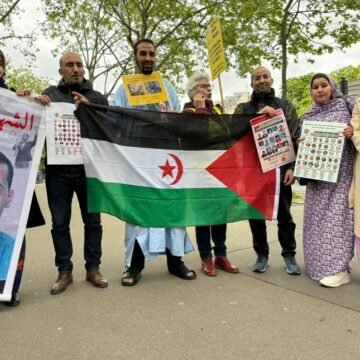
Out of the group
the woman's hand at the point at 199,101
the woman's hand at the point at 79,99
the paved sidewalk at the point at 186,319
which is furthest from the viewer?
the woman's hand at the point at 199,101

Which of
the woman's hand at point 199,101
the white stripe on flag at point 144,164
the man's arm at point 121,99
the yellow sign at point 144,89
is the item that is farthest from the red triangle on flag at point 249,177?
the man's arm at point 121,99

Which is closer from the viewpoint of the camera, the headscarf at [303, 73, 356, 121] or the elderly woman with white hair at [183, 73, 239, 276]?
the headscarf at [303, 73, 356, 121]

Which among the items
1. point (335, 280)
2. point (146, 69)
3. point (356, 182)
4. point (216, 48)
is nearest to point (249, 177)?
point (356, 182)

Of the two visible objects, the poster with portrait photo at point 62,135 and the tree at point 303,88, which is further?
the tree at point 303,88

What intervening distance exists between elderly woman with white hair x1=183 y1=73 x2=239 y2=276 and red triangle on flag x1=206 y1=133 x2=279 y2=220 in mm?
410

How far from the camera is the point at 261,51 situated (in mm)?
12086

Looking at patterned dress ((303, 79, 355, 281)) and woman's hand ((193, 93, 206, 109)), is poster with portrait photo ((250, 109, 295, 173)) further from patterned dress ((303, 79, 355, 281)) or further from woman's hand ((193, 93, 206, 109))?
woman's hand ((193, 93, 206, 109))

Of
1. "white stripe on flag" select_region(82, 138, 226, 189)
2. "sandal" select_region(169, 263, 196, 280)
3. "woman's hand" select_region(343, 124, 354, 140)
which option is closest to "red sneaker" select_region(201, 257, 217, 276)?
"sandal" select_region(169, 263, 196, 280)

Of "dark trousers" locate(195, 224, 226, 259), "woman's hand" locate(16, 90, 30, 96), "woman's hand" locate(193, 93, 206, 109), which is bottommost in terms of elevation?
"dark trousers" locate(195, 224, 226, 259)

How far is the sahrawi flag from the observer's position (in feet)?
12.3

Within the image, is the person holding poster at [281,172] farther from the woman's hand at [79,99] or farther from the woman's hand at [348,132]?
the woman's hand at [79,99]

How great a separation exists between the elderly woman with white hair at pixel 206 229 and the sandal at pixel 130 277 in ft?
2.19

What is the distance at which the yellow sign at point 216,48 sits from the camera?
4.71 meters

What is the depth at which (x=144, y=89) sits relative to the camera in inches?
157
